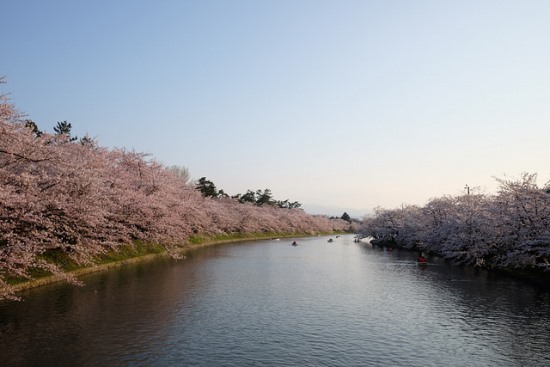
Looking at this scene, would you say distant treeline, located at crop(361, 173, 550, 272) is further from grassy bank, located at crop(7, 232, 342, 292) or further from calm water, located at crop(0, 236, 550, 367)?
grassy bank, located at crop(7, 232, 342, 292)

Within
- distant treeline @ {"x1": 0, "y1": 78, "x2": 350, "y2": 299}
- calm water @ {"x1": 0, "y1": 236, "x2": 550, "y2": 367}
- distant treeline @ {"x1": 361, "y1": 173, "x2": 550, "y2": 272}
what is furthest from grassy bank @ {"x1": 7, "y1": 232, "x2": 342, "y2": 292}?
distant treeline @ {"x1": 361, "y1": 173, "x2": 550, "y2": 272}

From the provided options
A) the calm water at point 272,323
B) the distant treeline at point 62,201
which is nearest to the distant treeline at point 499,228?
the calm water at point 272,323

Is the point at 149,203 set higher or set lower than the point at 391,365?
higher

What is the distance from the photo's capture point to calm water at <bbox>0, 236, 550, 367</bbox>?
49.1ft

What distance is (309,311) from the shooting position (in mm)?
21953

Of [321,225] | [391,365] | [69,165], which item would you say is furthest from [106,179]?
[321,225]

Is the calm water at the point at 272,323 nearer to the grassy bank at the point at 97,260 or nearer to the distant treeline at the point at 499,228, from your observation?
the grassy bank at the point at 97,260

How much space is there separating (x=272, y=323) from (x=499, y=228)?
986 inches

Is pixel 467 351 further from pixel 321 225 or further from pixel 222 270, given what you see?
pixel 321 225

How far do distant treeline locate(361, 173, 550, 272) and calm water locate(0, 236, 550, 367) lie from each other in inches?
124

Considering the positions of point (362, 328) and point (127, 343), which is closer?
point (127, 343)

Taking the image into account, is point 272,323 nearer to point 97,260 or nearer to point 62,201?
point 62,201

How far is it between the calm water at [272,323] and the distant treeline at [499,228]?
10.3ft

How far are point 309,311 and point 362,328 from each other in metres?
3.75
